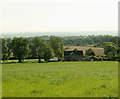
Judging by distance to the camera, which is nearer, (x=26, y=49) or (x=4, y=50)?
(x=4, y=50)

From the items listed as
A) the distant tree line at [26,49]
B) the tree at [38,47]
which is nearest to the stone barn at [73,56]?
the distant tree line at [26,49]

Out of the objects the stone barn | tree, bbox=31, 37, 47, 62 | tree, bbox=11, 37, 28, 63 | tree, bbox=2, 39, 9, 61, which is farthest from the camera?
the stone barn

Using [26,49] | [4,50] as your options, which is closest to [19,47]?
[26,49]

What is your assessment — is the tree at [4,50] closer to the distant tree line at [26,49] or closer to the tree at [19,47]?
the distant tree line at [26,49]

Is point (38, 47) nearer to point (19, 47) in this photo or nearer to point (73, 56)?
point (19, 47)

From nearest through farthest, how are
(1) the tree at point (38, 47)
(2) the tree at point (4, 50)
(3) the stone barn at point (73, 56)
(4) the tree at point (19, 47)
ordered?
1. (2) the tree at point (4, 50)
2. (4) the tree at point (19, 47)
3. (1) the tree at point (38, 47)
4. (3) the stone barn at point (73, 56)

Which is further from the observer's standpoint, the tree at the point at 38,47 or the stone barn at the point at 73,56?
the stone barn at the point at 73,56

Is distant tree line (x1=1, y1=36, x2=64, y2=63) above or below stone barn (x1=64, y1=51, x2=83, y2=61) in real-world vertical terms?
above

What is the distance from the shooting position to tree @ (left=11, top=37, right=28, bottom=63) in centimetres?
7838

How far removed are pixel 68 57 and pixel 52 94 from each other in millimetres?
82709

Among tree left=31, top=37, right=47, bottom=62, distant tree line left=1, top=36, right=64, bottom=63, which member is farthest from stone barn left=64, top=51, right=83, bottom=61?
tree left=31, top=37, right=47, bottom=62

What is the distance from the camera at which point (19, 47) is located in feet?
259

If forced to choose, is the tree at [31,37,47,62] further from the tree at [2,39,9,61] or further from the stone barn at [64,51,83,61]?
the stone barn at [64,51,83,61]

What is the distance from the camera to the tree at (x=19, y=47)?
78.4 meters
